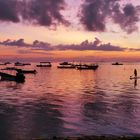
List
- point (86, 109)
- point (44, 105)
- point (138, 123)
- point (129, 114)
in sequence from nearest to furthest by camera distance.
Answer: point (138, 123)
point (129, 114)
point (86, 109)
point (44, 105)

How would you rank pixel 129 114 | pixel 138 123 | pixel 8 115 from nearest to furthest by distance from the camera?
pixel 138 123 < pixel 8 115 < pixel 129 114

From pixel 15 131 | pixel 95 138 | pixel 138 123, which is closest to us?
pixel 95 138

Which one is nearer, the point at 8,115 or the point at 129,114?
the point at 8,115

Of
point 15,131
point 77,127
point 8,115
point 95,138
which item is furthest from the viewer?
point 8,115

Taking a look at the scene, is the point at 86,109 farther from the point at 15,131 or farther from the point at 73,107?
the point at 15,131

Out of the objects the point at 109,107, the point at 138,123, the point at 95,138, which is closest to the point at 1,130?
the point at 95,138

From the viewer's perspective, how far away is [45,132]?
1011 inches

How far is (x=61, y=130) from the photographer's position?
26.4 meters

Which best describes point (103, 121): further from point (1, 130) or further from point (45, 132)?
point (1, 130)

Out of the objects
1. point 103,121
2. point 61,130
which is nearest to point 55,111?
point 103,121

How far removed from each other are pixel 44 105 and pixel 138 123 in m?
14.9

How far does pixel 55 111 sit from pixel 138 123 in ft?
33.3

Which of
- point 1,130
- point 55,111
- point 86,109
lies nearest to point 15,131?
point 1,130

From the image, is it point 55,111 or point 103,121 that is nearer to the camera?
point 103,121
